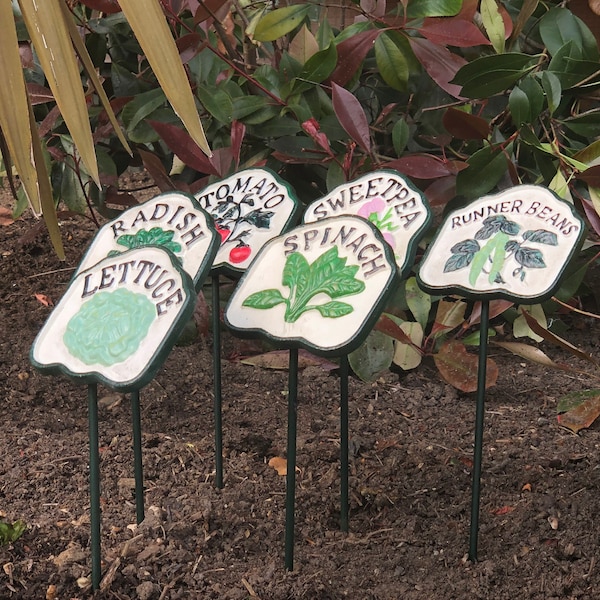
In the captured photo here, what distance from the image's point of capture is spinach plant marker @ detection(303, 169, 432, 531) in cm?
113

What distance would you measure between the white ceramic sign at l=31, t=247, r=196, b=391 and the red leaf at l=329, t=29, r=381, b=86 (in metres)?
0.71

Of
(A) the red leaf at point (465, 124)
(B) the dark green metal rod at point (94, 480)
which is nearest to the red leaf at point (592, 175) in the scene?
(A) the red leaf at point (465, 124)

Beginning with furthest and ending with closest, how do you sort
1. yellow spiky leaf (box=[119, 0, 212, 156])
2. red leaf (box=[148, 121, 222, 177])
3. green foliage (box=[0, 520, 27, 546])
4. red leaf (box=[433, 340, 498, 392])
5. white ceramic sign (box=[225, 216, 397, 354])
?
red leaf (box=[433, 340, 498, 392]) → red leaf (box=[148, 121, 222, 177]) → green foliage (box=[0, 520, 27, 546]) → white ceramic sign (box=[225, 216, 397, 354]) → yellow spiky leaf (box=[119, 0, 212, 156])

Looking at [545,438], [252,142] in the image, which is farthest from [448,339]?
[252,142]

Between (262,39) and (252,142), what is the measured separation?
0.32m

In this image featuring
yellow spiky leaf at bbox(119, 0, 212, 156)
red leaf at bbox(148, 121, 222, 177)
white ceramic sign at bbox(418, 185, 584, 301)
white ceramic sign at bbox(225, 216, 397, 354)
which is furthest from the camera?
red leaf at bbox(148, 121, 222, 177)

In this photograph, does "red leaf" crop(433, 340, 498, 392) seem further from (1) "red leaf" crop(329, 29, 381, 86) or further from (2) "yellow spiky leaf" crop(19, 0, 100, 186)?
(2) "yellow spiky leaf" crop(19, 0, 100, 186)

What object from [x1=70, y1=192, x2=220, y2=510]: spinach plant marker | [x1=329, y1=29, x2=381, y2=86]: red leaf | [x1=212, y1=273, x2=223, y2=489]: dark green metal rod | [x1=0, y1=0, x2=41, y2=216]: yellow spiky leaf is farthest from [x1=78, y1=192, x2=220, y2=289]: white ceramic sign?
[x1=329, y1=29, x2=381, y2=86]: red leaf

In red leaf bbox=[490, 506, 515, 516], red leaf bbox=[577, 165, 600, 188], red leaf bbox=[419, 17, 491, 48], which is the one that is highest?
red leaf bbox=[419, 17, 491, 48]

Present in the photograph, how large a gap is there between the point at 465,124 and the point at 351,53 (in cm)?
25

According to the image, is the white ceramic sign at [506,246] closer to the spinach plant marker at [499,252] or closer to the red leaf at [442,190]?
the spinach plant marker at [499,252]

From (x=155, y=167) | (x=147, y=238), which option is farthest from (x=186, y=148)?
(x=147, y=238)

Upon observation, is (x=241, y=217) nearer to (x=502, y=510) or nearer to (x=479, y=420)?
(x=479, y=420)

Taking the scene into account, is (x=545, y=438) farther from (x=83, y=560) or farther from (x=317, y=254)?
(x=83, y=560)
